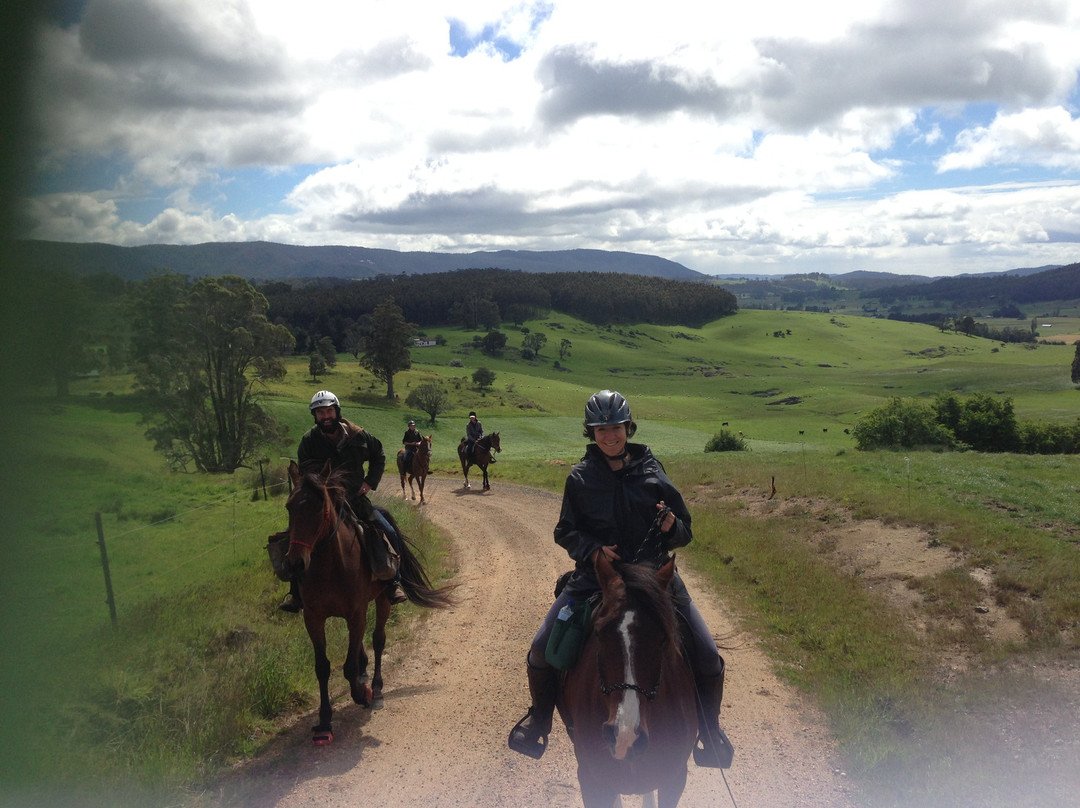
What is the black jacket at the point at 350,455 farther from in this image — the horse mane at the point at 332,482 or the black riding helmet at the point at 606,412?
the black riding helmet at the point at 606,412

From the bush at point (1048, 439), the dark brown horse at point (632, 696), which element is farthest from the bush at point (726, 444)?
the dark brown horse at point (632, 696)

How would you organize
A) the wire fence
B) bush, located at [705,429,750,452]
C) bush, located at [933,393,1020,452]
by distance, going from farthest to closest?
bush, located at [705,429,750,452], bush, located at [933,393,1020,452], the wire fence

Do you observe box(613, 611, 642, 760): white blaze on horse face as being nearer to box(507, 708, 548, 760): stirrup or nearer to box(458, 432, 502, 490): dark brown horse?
box(507, 708, 548, 760): stirrup

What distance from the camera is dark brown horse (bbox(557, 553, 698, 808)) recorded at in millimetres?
3617

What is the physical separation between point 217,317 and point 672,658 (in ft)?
102

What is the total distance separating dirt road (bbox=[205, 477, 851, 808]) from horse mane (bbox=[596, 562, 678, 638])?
8.98 ft

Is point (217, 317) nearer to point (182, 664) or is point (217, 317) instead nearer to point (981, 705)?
point (182, 664)

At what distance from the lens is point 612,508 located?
482cm

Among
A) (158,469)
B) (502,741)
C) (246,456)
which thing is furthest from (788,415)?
(502,741)

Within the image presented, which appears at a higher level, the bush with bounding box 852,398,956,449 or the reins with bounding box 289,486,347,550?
the reins with bounding box 289,486,347,550

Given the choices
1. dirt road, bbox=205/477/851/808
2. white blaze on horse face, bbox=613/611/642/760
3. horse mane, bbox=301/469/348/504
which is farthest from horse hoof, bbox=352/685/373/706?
white blaze on horse face, bbox=613/611/642/760

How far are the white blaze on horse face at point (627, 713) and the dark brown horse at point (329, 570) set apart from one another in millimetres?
3814

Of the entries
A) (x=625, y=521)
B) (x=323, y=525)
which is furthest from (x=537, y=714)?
(x=323, y=525)

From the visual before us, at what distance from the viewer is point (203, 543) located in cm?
1325
